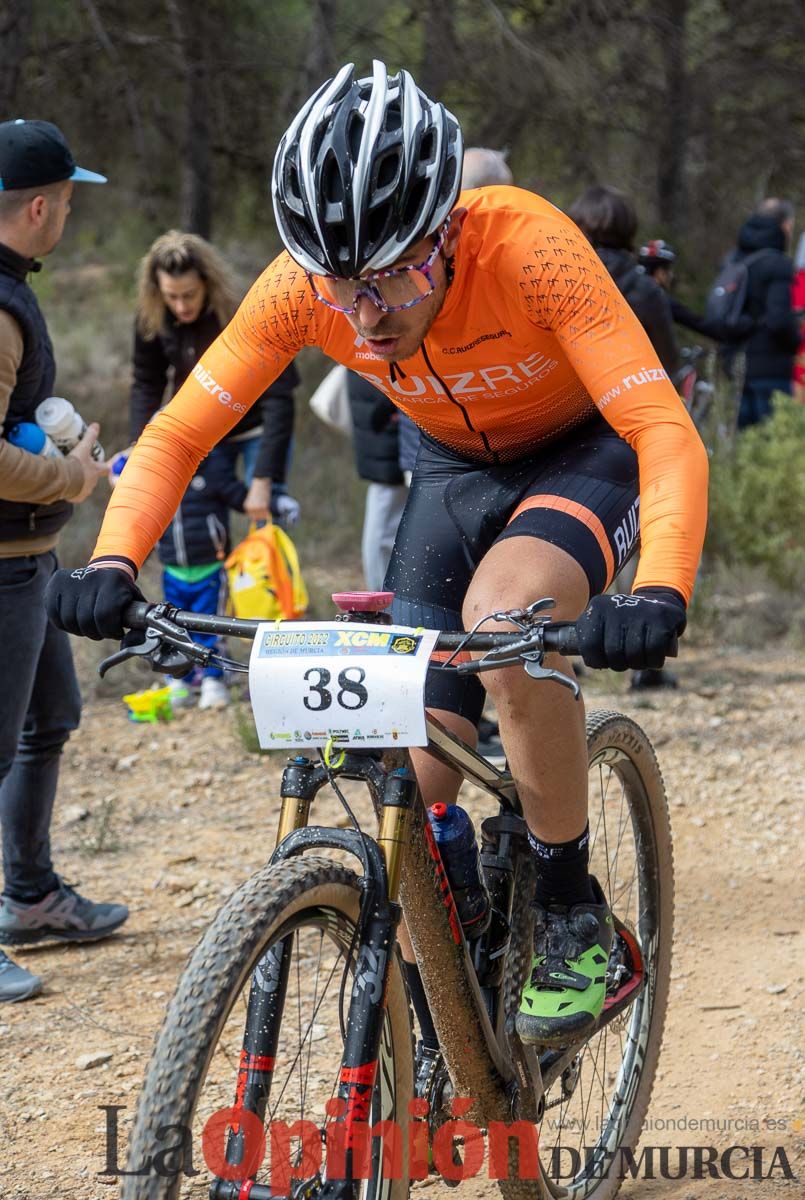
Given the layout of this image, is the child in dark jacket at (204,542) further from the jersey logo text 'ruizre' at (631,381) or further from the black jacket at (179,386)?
the jersey logo text 'ruizre' at (631,381)

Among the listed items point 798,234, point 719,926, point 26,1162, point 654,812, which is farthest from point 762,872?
point 798,234

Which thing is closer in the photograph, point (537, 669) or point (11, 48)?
point (537, 669)

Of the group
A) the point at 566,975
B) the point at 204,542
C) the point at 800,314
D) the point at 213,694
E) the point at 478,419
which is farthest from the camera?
the point at 800,314

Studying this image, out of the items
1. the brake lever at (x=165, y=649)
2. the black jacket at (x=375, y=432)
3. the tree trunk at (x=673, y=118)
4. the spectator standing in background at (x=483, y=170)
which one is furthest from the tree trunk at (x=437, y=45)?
the brake lever at (x=165, y=649)

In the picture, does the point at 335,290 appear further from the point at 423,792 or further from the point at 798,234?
the point at 798,234

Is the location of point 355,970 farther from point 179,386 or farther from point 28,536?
point 179,386

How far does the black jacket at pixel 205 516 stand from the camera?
6.44m

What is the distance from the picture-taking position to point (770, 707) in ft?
21.0

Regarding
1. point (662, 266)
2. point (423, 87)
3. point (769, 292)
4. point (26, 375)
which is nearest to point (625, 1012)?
point (26, 375)

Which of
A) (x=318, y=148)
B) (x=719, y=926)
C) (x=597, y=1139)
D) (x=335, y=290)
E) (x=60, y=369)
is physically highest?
(x=60, y=369)

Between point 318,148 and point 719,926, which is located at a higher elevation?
point 318,148

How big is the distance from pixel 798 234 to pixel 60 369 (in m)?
7.98

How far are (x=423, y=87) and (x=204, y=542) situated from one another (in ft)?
15.4

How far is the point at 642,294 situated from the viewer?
564cm
